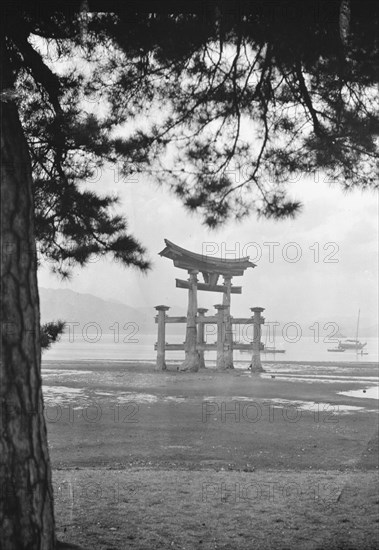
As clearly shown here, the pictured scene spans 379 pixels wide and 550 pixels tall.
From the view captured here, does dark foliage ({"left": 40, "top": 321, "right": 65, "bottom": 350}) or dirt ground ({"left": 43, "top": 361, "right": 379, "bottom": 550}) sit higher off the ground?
dark foliage ({"left": 40, "top": 321, "right": 65, "bottom": 350})

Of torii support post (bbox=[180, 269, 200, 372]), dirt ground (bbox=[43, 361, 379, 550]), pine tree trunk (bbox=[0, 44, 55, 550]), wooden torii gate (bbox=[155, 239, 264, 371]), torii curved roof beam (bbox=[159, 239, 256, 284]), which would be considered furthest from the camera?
torii support post (bbox=[180, 269, 200, 372])

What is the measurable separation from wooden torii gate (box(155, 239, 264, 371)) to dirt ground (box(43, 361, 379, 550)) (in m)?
7.71

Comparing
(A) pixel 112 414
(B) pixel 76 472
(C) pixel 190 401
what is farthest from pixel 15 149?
(C) pixel 190 401

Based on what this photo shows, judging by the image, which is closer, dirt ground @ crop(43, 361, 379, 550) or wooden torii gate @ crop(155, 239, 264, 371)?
dirt ground @ crop(43, 361, 379, 550)

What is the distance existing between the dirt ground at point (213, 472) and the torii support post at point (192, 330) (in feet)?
25.3

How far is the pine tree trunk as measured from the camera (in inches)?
152

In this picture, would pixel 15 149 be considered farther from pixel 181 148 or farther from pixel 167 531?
pixel 167 531

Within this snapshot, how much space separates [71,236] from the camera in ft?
20.9

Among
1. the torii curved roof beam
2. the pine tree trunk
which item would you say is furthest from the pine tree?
the torii curved roof beam

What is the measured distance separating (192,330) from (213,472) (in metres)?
15.5

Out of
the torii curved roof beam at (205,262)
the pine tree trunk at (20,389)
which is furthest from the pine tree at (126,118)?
the torii curved roof beam at (205,262)

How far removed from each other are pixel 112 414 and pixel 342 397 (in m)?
6.51

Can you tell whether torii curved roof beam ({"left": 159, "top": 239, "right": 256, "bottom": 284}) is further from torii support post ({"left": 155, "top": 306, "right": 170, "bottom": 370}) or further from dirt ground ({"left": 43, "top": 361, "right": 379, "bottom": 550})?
dirt ground ({"left": 43, "top": 361, "right": 379, "bottom": 550})

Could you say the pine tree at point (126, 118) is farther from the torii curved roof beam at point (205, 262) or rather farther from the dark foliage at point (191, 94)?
the torii curved roof beam at point (205, 262)
